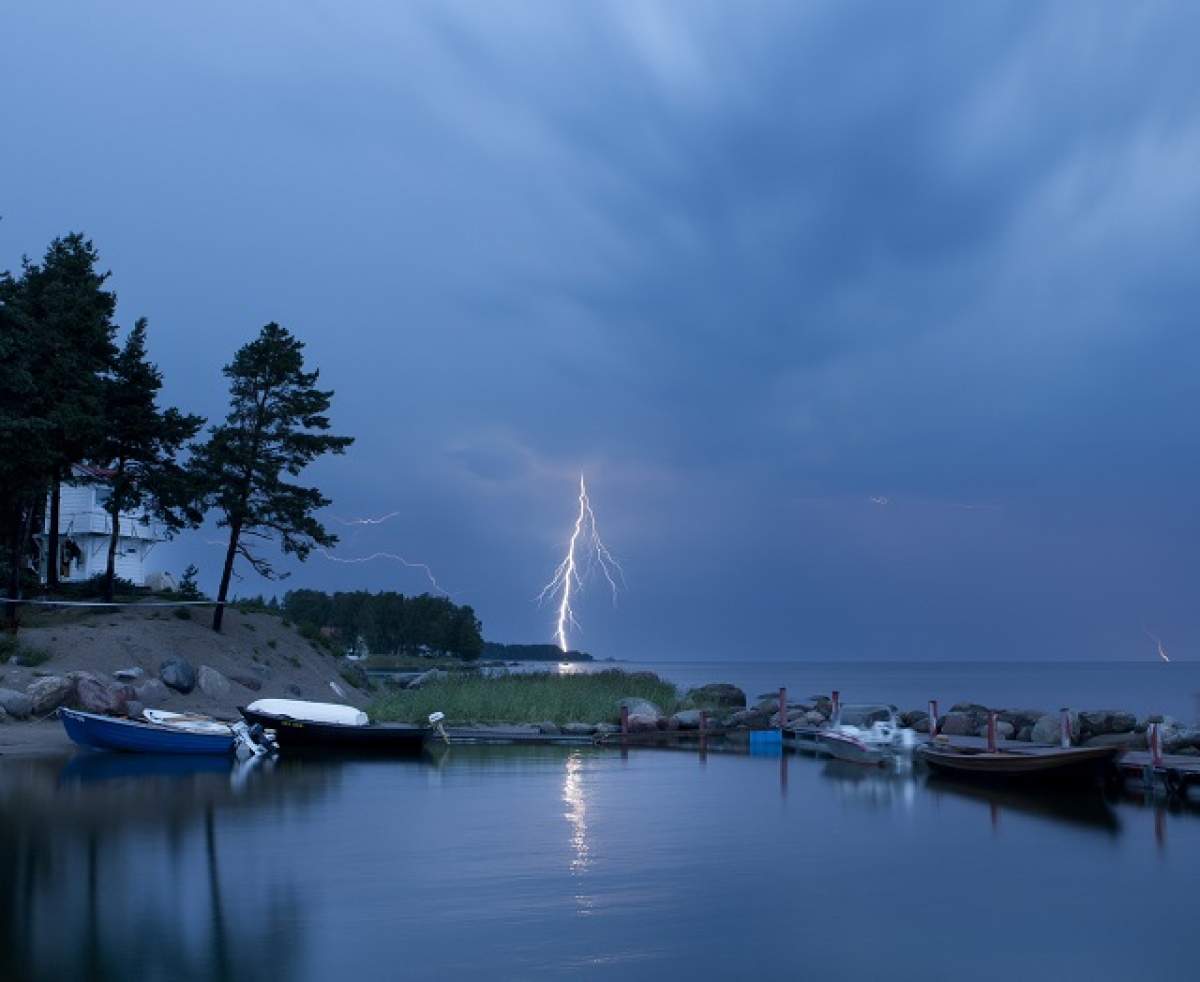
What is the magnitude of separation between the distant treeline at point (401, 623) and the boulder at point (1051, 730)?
125 meters

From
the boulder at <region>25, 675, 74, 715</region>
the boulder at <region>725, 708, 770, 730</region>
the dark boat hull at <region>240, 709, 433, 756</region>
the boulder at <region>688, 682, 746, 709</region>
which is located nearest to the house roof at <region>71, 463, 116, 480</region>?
the boulder at <region>25, 675, 74, 715</region>

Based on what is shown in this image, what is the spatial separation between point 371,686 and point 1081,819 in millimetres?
37903

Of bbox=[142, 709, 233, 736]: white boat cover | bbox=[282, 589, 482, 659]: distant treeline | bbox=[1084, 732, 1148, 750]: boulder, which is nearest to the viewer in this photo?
bbox=[142, 709, 233, 736]: white boat cover

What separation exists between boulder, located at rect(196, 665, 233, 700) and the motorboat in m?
4.28

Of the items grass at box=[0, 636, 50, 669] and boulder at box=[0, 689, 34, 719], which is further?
grass at box=[0, 636, 50, 669]

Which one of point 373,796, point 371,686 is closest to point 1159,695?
point 371,686

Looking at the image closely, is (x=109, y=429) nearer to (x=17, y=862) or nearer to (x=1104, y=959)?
(x=17, y=862)

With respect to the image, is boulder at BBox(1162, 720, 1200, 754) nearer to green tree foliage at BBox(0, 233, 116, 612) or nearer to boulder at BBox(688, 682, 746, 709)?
boulder at BBox(688, 682, 746, 709)

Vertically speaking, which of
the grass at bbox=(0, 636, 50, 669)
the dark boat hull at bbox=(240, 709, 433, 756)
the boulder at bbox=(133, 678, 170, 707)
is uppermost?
the grass at bbox=(0, 636, 50, 669)

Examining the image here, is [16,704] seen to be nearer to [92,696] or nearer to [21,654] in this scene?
[92,696]

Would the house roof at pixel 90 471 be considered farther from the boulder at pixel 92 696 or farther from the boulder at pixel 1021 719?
the boulder at pixel 1021 719

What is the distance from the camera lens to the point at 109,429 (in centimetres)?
4475

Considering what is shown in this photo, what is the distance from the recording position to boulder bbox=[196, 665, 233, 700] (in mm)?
40812

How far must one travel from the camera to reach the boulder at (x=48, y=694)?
35.8m
